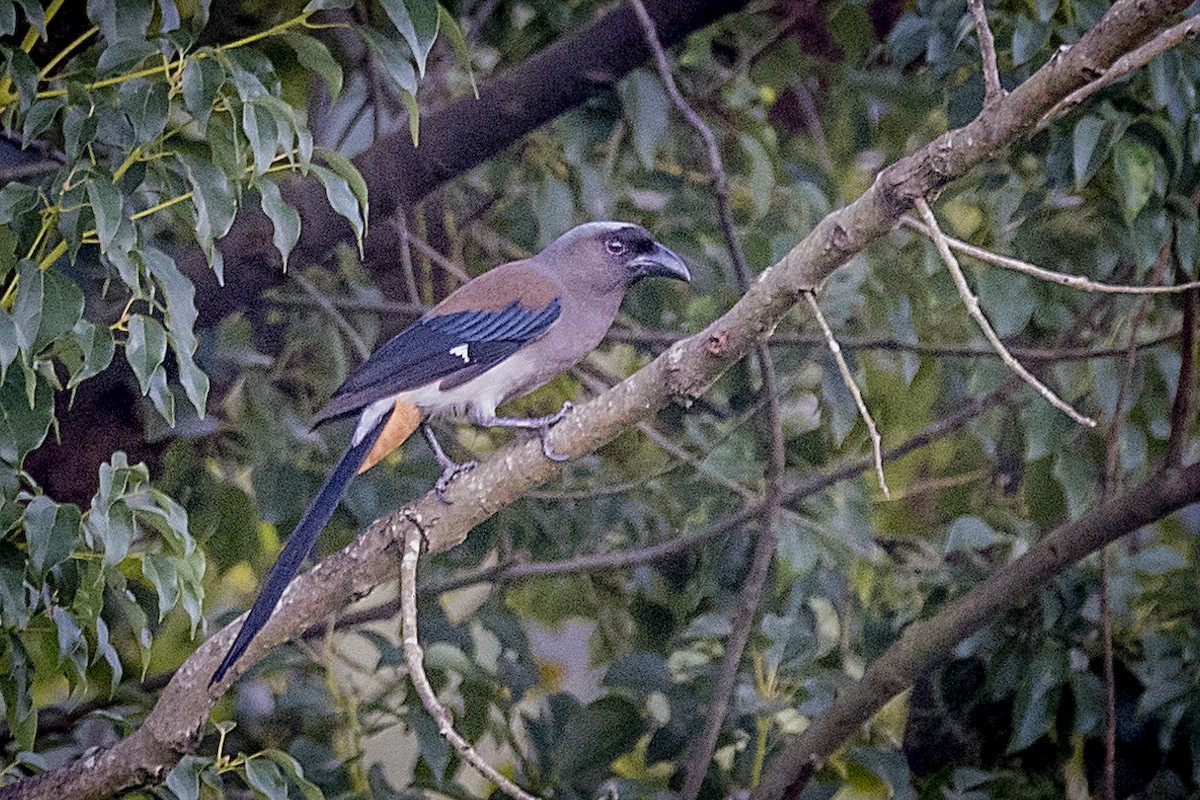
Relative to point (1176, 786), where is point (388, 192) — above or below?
above

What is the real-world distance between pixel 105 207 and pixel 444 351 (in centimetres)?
59

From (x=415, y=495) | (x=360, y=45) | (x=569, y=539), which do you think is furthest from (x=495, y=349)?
(x=360, y=45)

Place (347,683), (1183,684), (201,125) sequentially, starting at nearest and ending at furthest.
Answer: (201,125) → (1183,684) → (347,683)

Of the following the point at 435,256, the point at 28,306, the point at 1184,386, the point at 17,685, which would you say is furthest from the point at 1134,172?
the point at 17,685

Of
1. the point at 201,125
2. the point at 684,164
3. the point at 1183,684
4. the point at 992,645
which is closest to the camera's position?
the point at 201,125

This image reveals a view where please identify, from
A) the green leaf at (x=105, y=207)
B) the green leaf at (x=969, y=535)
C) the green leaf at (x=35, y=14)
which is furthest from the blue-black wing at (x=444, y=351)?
the green leaf at (x=969, y=535)

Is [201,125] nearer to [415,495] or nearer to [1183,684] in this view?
[415,495]

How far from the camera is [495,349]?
1.95m

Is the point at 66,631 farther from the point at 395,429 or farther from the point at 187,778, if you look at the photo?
the point at 395,429

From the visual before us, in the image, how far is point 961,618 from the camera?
2131mm

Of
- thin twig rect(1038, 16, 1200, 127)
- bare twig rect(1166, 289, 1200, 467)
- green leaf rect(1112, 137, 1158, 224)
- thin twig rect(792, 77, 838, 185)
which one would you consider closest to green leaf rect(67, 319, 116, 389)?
thin twig rect(1038, 16, 1200, 127)

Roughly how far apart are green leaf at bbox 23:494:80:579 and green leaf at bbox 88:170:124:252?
29cm

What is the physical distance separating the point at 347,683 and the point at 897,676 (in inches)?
37.2

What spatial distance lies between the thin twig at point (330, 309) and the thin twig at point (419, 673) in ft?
2.31
